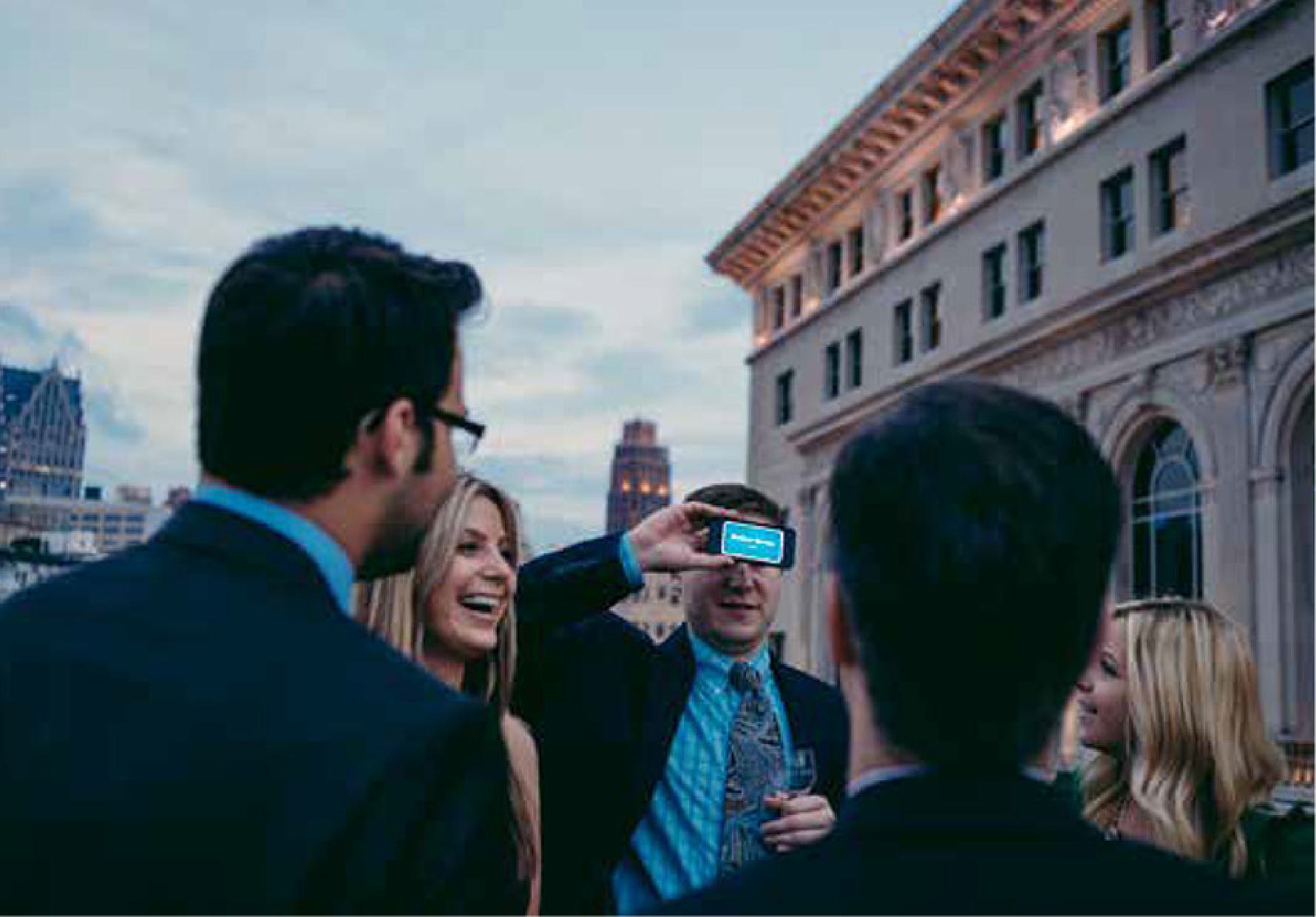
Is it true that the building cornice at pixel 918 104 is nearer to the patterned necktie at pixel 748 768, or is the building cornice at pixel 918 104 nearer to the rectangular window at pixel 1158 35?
the rectangular window at pixel 1158 35

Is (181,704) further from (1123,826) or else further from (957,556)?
(1123,826)

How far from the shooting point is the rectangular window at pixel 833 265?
37594mm

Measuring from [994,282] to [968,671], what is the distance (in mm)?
28363

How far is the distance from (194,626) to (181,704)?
0.15 metres

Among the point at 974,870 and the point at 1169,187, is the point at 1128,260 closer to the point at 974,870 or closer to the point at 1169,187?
the point at 1169,187

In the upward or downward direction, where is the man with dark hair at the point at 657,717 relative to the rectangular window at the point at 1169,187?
downward

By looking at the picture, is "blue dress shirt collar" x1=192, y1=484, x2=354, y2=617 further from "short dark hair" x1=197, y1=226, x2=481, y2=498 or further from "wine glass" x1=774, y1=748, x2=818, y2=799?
"wine glass" x1=774, y1=748, x2=818, y2=799

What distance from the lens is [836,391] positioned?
3672 cm

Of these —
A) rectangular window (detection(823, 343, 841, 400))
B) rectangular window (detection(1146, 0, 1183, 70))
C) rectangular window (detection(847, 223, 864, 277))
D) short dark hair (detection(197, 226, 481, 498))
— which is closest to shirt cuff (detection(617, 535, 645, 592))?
short dark hair (detection(197, 226, 481, 498))

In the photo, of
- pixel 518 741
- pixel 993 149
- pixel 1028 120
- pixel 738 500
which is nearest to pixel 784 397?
pixel 993 149

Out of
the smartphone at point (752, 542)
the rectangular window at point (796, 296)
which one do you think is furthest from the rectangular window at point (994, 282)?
the smartphone at point (752, 542)

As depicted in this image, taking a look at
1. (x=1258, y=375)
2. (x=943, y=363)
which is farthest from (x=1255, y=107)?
(x=943, y=363)

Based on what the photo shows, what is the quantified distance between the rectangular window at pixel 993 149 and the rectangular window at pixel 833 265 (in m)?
8.35

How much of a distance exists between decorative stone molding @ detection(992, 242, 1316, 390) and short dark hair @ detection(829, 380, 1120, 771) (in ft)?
64.8
